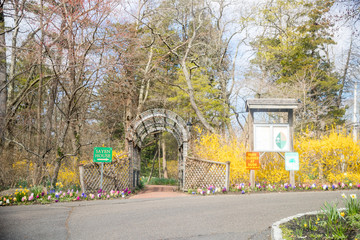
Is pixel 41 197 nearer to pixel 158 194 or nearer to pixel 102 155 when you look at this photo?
pixel 102 155

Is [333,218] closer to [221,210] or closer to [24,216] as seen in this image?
[221,210]

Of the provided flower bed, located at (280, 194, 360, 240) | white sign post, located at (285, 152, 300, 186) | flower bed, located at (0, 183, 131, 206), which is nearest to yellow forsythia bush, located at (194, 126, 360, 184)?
white sign post, located at (285, 152, 300, 186)

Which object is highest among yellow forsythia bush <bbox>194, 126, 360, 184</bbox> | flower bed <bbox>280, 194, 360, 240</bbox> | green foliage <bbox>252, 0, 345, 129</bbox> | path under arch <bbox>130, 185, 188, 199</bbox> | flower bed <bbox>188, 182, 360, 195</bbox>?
green foliage <bbox>252, 0, 345, 129</bbox>

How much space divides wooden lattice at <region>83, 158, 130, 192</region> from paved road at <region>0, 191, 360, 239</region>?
119 inches

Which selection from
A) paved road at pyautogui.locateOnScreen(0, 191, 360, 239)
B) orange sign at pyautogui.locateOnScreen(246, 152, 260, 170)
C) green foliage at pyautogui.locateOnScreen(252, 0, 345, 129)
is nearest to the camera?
paved road at pyautogui.locateOnScreen(0, 191, 360, 239)

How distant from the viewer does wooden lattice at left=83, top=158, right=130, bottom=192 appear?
11.6 meters

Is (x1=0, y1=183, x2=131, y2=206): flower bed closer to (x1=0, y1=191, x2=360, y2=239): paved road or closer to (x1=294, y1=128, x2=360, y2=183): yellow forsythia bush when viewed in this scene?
(x1=0, y1=191, x2=360, y2=239): paved road

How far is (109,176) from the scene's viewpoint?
485 inches

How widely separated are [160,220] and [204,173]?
632cm

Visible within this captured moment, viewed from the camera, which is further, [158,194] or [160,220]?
[158,194]

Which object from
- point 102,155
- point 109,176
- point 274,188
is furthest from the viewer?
point 109,176

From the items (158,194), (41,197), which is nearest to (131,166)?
(158,194)

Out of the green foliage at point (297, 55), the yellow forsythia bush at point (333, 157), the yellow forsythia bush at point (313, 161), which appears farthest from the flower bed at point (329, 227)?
the green foliage at point (297, 55)

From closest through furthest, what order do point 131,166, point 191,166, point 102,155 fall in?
point 102,155 → point 191,166 → point 131,166
